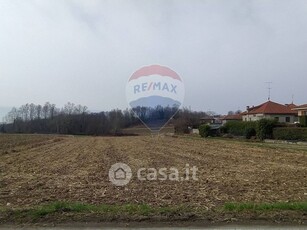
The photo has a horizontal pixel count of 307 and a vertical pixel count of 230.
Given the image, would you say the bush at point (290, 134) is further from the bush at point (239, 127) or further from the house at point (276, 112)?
the house at point (276, 112)

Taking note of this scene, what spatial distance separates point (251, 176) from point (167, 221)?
7.82m

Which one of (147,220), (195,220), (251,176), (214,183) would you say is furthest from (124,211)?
(251,176)

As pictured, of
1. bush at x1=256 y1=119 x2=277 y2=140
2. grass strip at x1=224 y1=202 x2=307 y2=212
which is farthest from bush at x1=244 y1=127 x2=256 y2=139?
grass strip at x1=224 y1=202 x2=307 y2=212

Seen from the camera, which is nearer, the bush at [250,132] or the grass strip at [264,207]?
the grass strip at [264,207]

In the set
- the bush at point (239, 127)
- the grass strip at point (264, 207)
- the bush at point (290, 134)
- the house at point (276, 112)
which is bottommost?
the grass strip at point (264, 207)

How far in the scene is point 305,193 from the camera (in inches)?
372

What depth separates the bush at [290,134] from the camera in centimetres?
4121

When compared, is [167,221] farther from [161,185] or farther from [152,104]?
[152,104]

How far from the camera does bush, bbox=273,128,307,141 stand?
135 ft

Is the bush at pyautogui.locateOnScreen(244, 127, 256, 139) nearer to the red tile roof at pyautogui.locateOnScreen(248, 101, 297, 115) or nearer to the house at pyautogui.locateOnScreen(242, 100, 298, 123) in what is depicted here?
the house at pyautogui.locateOnScreen(242, 100, 298, 123)

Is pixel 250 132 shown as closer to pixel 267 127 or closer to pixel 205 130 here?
pixel 267 127

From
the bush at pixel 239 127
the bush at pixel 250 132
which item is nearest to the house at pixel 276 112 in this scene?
the bush at pixel 239 127

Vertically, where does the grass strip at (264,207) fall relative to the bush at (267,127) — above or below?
below

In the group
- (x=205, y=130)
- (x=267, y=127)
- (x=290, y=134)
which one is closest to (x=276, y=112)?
(x=205, y=130)
